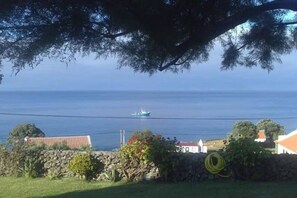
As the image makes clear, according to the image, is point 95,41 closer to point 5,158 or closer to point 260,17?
point 260,17

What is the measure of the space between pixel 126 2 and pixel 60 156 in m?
8.02

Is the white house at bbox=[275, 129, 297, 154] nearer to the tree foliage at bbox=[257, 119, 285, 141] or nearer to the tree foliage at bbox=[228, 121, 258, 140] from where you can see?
the tree foliage at bbox=[228, 121, 258, 140]

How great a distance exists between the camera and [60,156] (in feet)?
37.1

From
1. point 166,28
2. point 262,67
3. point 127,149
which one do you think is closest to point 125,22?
point 166,28

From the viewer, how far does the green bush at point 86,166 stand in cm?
1054

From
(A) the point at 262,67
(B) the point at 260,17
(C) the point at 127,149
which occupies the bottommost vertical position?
(C) the point at 127,149

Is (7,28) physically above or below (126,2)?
below

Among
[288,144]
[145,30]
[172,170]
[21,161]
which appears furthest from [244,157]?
[288,144]

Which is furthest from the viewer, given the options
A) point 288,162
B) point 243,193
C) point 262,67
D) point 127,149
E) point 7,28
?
point 127,149

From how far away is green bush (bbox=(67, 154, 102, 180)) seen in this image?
1054 cm

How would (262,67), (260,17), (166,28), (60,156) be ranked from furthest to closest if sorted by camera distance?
1. (60,156)
2. (262,67)
3. (260,17)
4. (166,28)

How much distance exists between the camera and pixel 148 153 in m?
10.0

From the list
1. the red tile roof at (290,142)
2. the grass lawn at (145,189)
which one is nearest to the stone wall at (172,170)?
the grass lawn at (145,189)

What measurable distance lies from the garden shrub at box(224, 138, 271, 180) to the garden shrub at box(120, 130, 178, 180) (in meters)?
1.19
